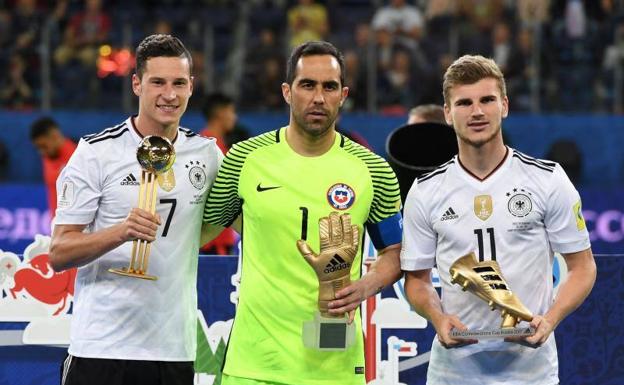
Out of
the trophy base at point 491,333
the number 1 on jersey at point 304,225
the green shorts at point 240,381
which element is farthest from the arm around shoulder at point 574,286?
the green shorts at point 240,381

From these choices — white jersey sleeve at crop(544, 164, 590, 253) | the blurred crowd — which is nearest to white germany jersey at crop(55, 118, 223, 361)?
white jersey sleeve at crop(544, 164, 590, 253)

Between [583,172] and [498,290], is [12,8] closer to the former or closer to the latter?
[583,172]

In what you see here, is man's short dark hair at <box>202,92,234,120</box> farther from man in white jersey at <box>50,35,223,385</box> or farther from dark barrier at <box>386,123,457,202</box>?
man in white jersey at <box>50,35,223,385</box>

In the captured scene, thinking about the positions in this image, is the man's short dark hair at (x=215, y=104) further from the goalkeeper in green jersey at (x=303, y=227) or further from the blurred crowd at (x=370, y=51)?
the goalkeeper in green jersey at (x=303, y=227)

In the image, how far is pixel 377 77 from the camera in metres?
13.6

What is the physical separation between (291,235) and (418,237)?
0.49m

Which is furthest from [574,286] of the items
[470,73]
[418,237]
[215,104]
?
[215,104]

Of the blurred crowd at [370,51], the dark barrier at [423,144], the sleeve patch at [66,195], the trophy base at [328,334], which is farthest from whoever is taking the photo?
the blurred crowd at [370,51]

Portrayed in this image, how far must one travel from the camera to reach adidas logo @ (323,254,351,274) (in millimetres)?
4617

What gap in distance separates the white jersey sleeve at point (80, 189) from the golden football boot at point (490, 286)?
1485 millimetres

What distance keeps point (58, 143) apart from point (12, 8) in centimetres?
347

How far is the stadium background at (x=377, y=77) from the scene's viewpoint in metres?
13.4

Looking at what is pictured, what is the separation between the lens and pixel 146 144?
497 centimetres

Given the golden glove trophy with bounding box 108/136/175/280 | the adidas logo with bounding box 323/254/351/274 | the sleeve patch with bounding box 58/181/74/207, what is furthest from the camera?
the sleeve patch with bounding box 58/181/74/207
